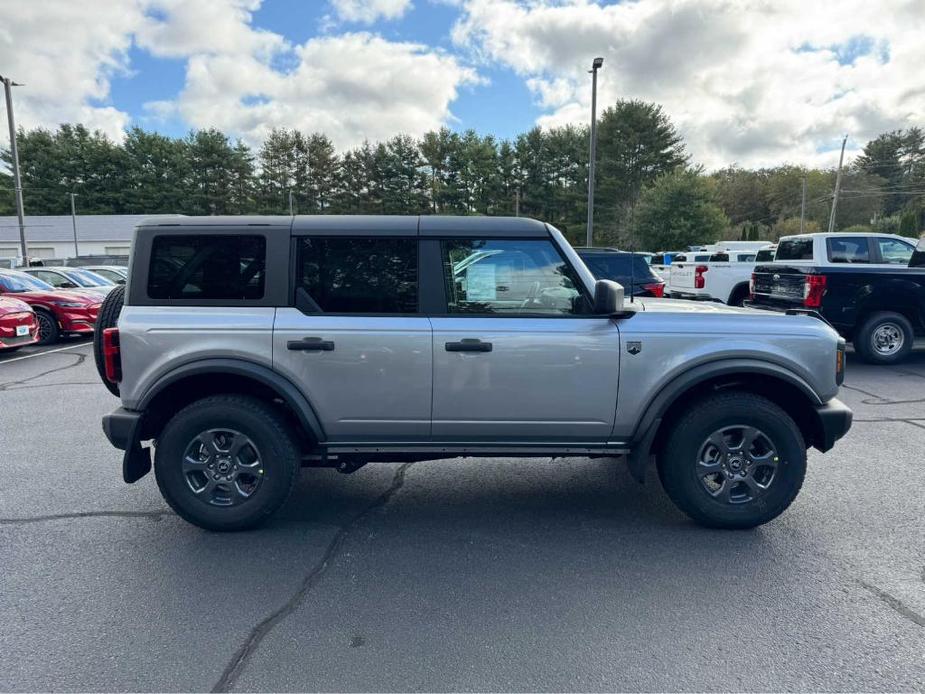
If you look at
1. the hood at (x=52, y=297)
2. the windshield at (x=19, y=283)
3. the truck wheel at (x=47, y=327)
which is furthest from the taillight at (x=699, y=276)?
the windshield at (x=19, y=283)

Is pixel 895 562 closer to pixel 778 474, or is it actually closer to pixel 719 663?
pixel 778 474

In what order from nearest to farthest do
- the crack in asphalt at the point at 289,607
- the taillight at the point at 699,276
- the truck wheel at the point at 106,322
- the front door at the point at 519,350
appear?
the crack in asphalt at the point at 289,607
the front door at the point at 519,350
the truck wheel at the point at 106,322
the taillight at the point at 699,276

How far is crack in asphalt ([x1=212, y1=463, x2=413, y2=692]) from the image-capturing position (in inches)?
91.7

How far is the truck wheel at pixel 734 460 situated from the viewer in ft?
11.2

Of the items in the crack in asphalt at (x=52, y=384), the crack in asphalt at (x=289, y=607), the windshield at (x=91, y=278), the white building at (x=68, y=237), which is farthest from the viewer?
the white building at (x=68, y=237)

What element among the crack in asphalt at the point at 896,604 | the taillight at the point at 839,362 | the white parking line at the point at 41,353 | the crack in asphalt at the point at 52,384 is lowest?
the white parking line at the point at 41,353

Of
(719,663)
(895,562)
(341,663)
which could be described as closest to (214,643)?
(341,663)

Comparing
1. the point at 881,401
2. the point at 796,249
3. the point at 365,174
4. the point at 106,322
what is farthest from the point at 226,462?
the point at 365,174

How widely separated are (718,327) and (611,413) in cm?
86

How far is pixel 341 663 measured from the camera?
2387 mm

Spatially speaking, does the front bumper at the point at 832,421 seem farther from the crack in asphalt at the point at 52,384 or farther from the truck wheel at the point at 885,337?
the crack in asphalt at the point at 52,384

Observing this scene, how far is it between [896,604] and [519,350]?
2.29m

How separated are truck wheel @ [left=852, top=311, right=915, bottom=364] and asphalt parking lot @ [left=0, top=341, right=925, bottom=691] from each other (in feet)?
16.2

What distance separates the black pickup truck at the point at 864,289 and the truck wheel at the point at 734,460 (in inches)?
222
